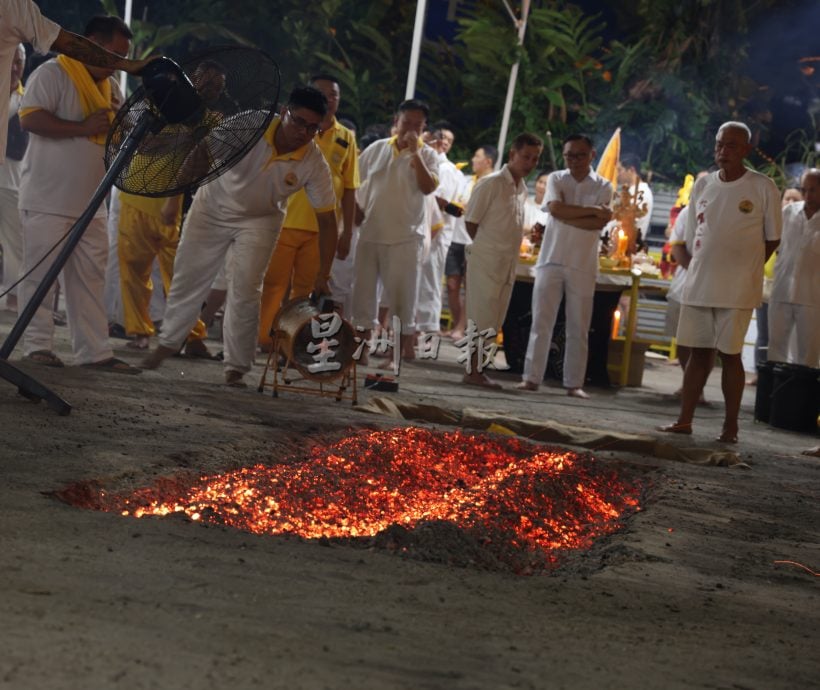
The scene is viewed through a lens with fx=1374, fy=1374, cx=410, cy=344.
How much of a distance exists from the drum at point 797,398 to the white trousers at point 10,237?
6.08 m

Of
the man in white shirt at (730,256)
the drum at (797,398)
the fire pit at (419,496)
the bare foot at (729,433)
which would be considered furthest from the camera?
the drum at (797,398)

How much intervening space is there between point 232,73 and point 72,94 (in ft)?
4.52

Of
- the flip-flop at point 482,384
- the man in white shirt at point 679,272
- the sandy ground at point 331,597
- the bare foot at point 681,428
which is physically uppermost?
the man in white shirt at point 679,272

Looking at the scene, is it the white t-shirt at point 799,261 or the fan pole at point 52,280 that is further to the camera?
the white t-shirt at point 799,261

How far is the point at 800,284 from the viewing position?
11.6 meters

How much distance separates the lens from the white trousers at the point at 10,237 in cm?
1099

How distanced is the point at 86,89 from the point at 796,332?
6.60 m

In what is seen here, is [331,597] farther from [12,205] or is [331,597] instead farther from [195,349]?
[12,205]

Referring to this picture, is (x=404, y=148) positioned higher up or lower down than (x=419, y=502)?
higher up

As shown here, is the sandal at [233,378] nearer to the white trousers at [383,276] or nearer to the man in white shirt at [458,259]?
the white trousers at [383,276]

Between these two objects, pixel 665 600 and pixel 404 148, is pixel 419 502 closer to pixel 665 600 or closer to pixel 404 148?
pixel 665 600

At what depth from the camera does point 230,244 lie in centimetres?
876

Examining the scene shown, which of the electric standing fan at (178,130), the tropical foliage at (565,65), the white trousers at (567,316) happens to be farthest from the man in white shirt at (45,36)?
the tropical foliage at (565,65)

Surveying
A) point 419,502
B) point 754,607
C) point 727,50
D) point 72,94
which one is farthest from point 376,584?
point 727,50
